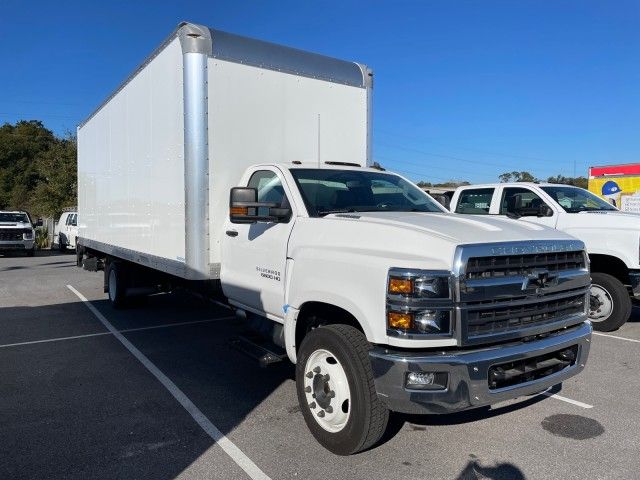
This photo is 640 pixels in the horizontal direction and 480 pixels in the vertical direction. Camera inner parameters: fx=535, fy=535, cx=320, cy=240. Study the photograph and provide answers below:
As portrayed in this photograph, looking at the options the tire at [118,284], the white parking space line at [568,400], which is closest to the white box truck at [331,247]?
the white parking space line at [568,400]

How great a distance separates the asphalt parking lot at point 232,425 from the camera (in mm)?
3596

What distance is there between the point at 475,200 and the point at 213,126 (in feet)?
19.1

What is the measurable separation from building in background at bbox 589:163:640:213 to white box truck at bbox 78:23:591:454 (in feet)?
54.6

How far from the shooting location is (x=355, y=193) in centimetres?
490

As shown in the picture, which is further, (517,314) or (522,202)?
(522,202)

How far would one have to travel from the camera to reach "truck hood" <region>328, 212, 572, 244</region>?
11.3 ft

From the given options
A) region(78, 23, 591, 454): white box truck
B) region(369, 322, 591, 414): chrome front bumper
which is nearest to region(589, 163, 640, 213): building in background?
region(78, 23, 591, 454): white box truck

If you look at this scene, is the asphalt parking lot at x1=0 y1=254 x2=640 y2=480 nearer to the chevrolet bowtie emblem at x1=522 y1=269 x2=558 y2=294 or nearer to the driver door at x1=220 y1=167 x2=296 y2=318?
the driver door at x1=220 y1=167 x2=296 y2=318

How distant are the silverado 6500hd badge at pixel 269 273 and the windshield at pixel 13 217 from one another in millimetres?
22914

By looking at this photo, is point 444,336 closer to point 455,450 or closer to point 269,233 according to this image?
A: point 455,450

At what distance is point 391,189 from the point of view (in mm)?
5152

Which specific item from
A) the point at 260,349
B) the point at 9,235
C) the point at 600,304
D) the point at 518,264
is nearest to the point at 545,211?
the point at 600,304

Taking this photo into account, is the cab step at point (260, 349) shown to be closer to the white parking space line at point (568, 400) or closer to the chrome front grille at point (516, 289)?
the chrome front grille at point (516, 289)

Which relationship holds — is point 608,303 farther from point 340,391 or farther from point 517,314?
point 340,391
